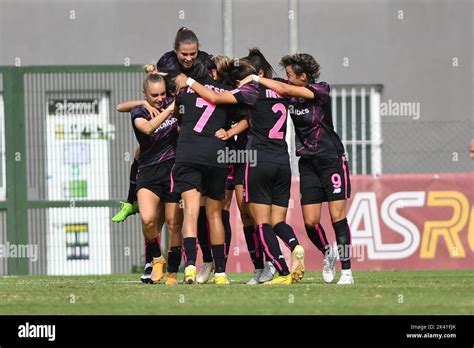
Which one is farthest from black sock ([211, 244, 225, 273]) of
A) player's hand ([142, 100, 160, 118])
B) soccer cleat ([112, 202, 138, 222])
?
soccer cleat ([112, 202, 138, 222])

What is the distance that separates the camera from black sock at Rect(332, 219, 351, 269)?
12.6 metres

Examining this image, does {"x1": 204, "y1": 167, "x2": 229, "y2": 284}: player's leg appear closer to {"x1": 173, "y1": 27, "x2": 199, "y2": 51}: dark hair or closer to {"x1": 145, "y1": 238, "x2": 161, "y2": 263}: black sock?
{"x1": 145, "y1": 238, "x2": 161, "y2": 263}: black sock

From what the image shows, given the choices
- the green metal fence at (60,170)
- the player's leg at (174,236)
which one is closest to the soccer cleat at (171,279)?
the player's leg at (174,236)

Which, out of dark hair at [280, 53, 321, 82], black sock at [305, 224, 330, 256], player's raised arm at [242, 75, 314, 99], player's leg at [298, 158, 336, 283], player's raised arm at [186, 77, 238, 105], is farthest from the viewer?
black sock at [305, 224, 330, 256]

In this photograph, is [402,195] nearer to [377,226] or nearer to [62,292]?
[377,226]

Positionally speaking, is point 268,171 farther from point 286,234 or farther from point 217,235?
point 217,235

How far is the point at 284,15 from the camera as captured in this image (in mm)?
22766

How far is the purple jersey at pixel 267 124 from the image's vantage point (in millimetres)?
12398

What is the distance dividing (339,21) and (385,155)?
271 centimetres

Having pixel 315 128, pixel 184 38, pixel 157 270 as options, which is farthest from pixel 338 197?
pixel 184 38

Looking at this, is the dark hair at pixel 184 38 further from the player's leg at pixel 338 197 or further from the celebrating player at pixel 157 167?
the player's leg at pixel 338 197

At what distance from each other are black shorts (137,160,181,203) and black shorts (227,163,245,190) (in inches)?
21.9

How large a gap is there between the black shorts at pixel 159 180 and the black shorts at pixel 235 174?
555mm

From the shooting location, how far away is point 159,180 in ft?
42.3
